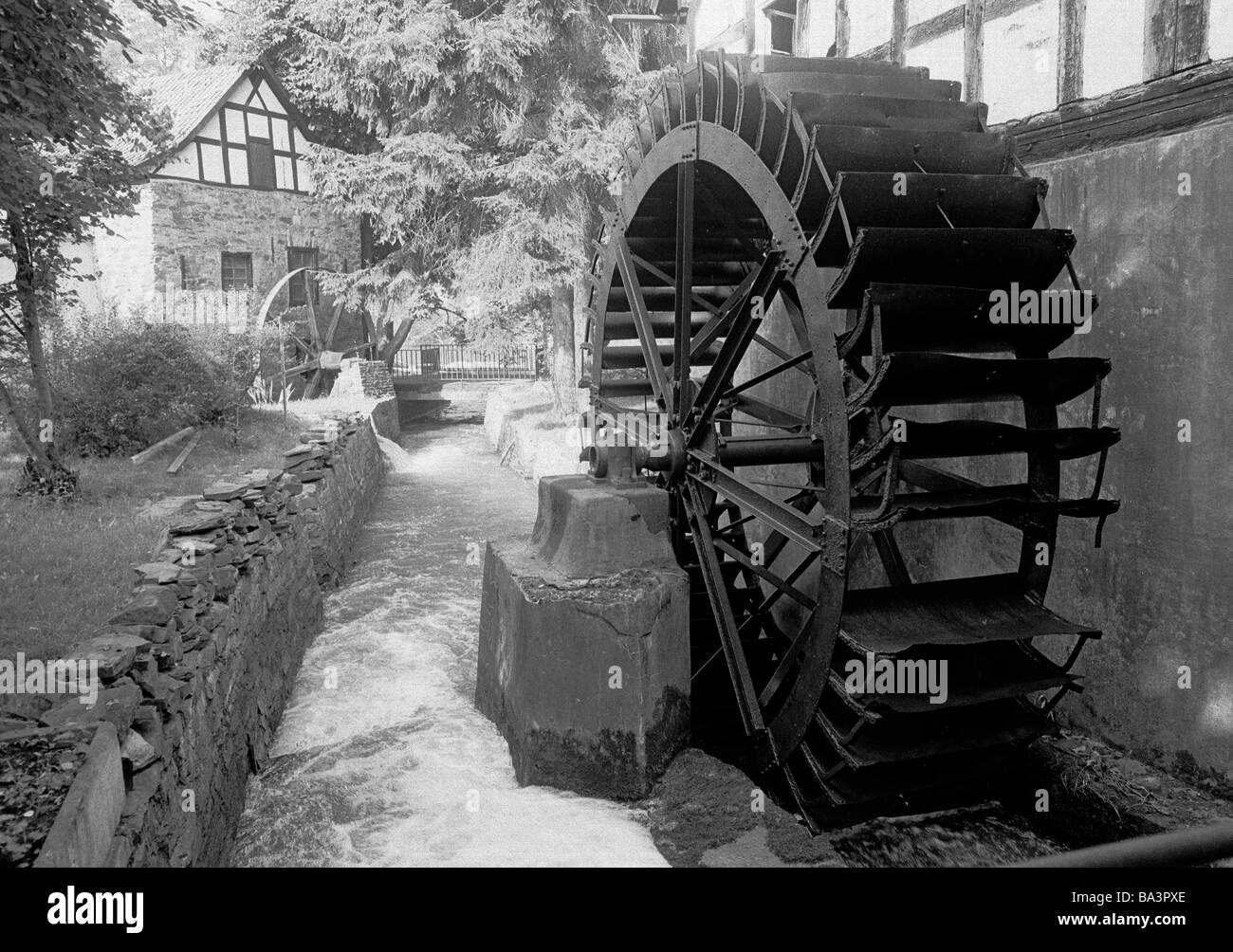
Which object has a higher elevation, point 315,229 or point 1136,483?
point 315,229

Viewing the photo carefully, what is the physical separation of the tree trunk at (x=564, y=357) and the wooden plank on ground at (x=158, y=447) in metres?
6.48

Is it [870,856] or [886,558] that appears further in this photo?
[886,558]

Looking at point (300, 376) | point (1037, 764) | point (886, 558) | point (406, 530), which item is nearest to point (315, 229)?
point (300, 376)

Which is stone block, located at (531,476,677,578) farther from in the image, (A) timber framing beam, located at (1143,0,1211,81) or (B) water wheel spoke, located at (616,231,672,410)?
(A) timber framing beam, located at (1143,0,1211,81)

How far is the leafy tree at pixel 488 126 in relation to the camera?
1366cm

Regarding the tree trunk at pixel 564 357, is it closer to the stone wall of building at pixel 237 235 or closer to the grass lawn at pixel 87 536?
the grass lawn at pixel 87 536

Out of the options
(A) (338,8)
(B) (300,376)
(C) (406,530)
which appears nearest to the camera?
(C) (406,530)

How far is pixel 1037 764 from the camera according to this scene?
419cm

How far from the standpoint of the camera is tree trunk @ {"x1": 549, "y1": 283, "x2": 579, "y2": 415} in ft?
50.6

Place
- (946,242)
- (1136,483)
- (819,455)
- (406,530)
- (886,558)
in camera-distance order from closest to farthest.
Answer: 1. (946,242)
2. (1136,483)
3. (819,455)
4. (886,558)
5. (406,530)

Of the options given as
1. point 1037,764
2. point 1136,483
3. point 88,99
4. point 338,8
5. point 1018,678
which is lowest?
point 1037,764

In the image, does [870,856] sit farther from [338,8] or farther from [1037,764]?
[338,8]

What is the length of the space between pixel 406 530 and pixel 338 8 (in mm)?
8755

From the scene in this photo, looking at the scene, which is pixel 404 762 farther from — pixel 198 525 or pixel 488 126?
pixel 488 126
